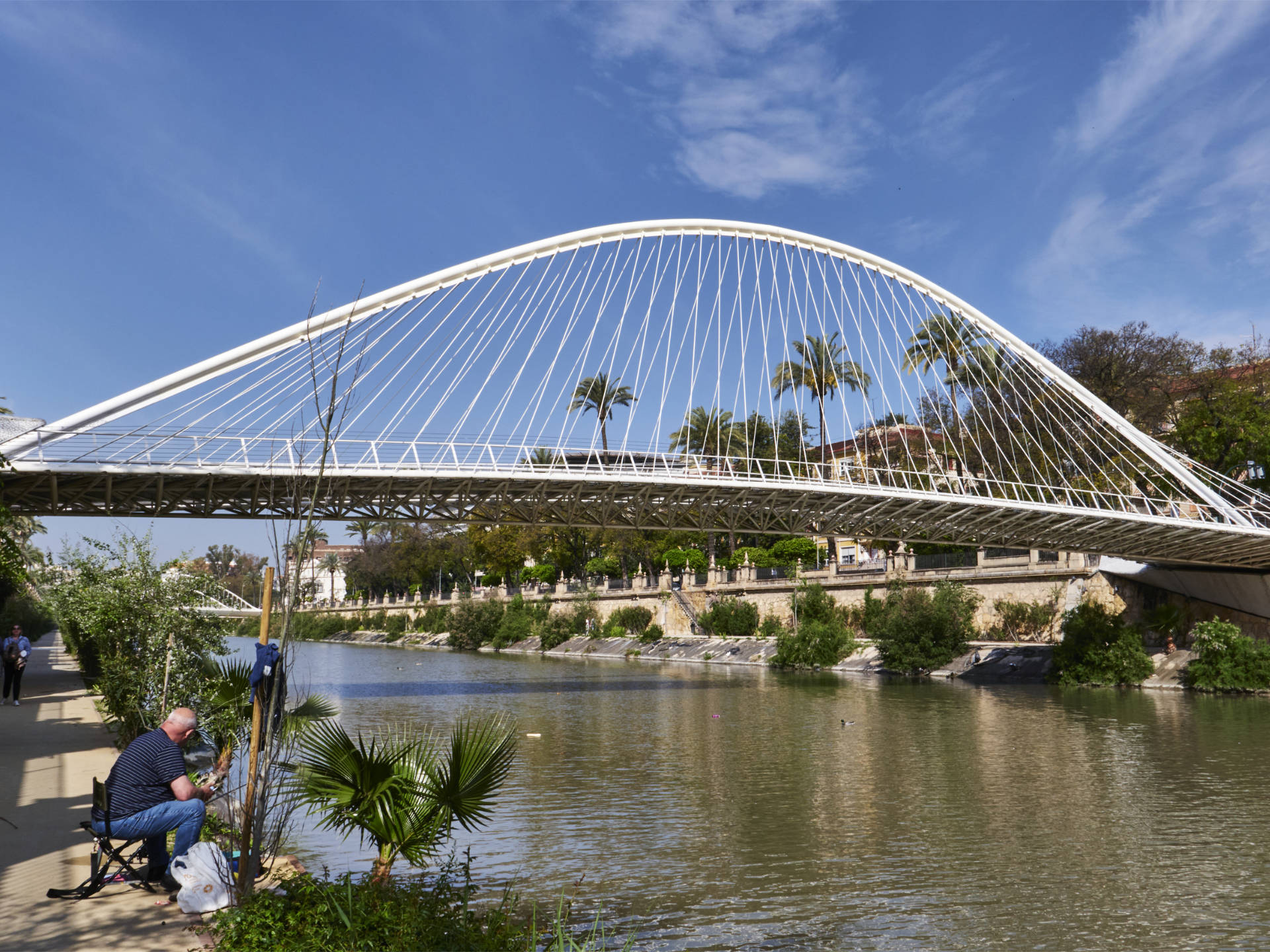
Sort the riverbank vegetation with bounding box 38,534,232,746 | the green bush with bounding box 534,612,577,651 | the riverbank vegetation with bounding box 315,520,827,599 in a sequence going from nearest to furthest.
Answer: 1. the riverbank vegetation with bounding box 38,534,232,746
2. the riverbank vegetation with bounding box 315,520,827,599
3. the green bush with bounding box 534,612,577,651

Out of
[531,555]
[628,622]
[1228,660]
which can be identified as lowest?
[1228,660]

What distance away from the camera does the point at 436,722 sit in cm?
2152

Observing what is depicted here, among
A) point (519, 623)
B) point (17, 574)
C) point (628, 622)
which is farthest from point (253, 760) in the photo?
point (519, 623)

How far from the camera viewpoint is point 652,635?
52625 mm

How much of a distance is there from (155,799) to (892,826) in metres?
8.35

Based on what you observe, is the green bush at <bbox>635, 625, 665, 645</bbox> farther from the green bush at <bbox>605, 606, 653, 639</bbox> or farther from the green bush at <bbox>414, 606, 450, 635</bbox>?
the green bush at <bbox>414, 606, 450, 635</bbox>

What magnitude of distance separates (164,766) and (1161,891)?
879 cm

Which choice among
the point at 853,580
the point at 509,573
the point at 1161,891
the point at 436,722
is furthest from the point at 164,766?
the point at 509,573

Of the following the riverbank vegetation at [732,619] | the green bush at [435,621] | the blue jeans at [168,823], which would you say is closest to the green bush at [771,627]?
the riverbank vegetation at [732,619]

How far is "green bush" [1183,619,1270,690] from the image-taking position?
2814 cm

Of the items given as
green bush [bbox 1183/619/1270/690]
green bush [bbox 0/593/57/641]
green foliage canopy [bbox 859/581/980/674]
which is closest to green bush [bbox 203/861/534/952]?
green bush [bbox 1183/619/1270/690]

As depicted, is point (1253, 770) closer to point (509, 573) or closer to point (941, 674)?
point (941, 674)

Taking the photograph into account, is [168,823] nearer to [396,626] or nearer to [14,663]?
[14,663]

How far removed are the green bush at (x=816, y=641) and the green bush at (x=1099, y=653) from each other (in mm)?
8896
